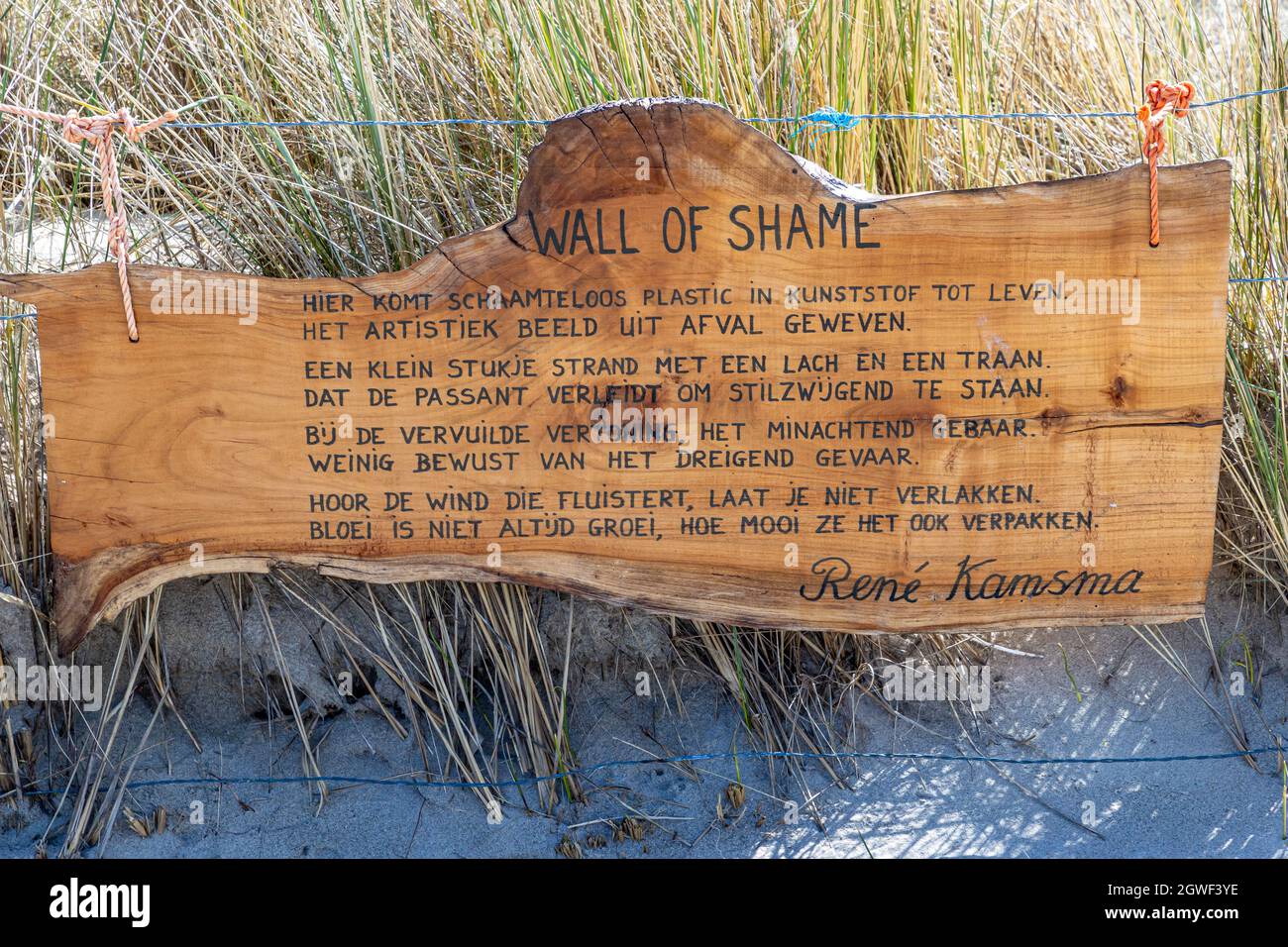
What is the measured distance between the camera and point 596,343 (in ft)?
6.72

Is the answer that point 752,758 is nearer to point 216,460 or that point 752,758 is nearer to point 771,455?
point 771,455

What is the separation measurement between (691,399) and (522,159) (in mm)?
723

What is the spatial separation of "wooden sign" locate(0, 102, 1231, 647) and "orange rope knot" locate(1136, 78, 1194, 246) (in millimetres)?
25

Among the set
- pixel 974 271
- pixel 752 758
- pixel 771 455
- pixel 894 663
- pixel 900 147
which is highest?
pixel 900 147

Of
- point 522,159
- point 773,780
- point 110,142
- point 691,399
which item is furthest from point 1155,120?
point 110,142

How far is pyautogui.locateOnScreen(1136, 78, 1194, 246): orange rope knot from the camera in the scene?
2.00 m

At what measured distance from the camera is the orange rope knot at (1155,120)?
200 centimetres

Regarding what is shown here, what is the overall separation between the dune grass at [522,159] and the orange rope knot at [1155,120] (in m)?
0.43

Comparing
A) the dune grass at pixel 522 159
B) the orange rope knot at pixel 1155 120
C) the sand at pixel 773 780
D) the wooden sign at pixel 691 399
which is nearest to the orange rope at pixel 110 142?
the wooden sign at pixel 691 399

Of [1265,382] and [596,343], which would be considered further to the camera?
[1265,382]

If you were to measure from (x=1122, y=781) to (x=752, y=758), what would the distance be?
74 centimetres

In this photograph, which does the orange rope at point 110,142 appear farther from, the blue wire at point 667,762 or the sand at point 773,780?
the blue wire at point 667,762

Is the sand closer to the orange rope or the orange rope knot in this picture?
the orange rope
